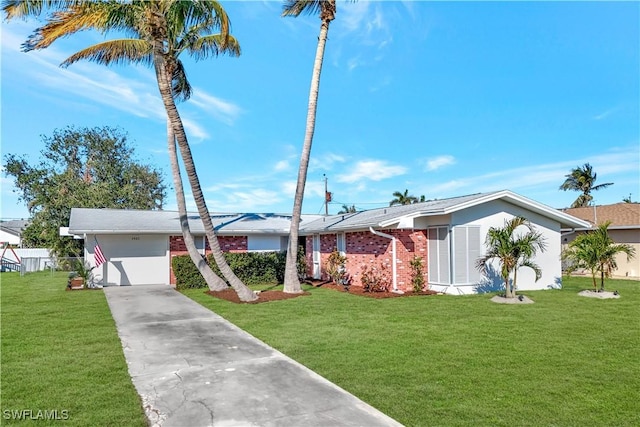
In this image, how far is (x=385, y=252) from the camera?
1505cm

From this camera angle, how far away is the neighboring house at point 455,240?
45.7ft

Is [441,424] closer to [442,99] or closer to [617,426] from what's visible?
[617,426]

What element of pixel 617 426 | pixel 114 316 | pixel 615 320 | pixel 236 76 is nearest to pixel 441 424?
pixel 617 426

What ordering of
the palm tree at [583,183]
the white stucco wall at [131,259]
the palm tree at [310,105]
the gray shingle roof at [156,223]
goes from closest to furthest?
the palm tree at [310,105] < the gray shingle roof at [156,223] < the white stucco wall at [131,259] < the palm tree at [583,183]

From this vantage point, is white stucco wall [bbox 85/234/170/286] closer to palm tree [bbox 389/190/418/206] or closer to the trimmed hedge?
the trimmed hedge

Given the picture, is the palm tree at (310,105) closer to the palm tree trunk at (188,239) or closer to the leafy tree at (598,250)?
the palm tree trunk at (188,239)

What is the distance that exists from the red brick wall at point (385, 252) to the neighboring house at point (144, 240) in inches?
185

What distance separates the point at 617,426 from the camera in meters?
4.05

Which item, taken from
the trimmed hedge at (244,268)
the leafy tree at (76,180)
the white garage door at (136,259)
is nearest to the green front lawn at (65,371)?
the trimmed hedge at (244,268)

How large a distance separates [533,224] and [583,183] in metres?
26.9

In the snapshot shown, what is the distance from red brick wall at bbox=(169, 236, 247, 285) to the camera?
18906 mm

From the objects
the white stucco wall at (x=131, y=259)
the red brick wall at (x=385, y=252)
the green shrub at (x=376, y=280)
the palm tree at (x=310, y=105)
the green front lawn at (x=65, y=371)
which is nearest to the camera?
the green front lawn at (x=65, y=371)
